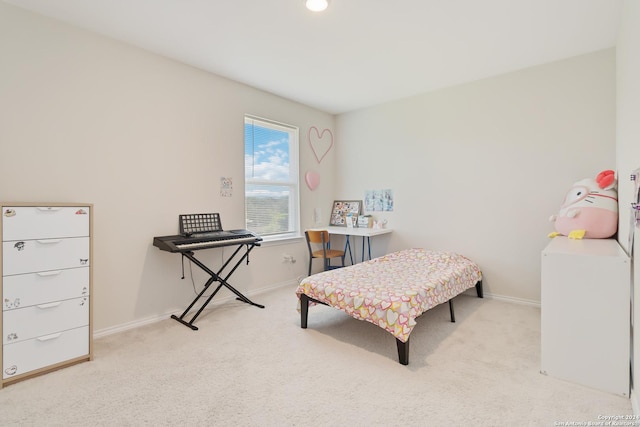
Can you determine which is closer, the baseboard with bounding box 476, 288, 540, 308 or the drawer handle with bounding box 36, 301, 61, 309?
the drawer handle with bounding box 36, 301, 61, 309

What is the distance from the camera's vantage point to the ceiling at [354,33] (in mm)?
2242

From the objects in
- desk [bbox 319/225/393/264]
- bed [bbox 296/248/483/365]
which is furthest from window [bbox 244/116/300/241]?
bed [bbox 296/248/483/365]

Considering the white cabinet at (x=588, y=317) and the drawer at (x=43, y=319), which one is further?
the drawer at (x=43, y=319)

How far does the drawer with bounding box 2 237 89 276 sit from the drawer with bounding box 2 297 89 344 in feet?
0.80

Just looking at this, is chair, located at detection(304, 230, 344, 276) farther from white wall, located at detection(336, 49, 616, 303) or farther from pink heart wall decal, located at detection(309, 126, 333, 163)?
pink heart wall decal, located at detection(309, 126, 333, 163)

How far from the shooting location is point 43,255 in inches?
80.7

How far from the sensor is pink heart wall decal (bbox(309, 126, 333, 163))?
456 cm

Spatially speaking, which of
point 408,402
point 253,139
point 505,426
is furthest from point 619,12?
point 253,139

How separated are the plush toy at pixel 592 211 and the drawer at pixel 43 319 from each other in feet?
12.5

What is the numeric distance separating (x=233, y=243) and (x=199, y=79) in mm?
1725

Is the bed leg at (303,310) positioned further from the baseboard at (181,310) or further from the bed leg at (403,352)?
the baseboard at (181,310)

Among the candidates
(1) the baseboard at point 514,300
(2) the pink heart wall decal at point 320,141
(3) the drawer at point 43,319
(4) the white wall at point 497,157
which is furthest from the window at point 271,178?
(1) the baseboard at point 514,300

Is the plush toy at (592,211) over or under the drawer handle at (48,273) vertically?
over

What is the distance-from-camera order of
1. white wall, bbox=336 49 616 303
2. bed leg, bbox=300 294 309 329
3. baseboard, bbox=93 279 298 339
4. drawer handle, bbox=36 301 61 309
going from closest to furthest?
drawer handle, bbox=36 301 61 309 → baseboard, bbox=93 279 298 339 → bed leg, bbox=300 294 309 329 → white wall, bbox=336 49 616 303
